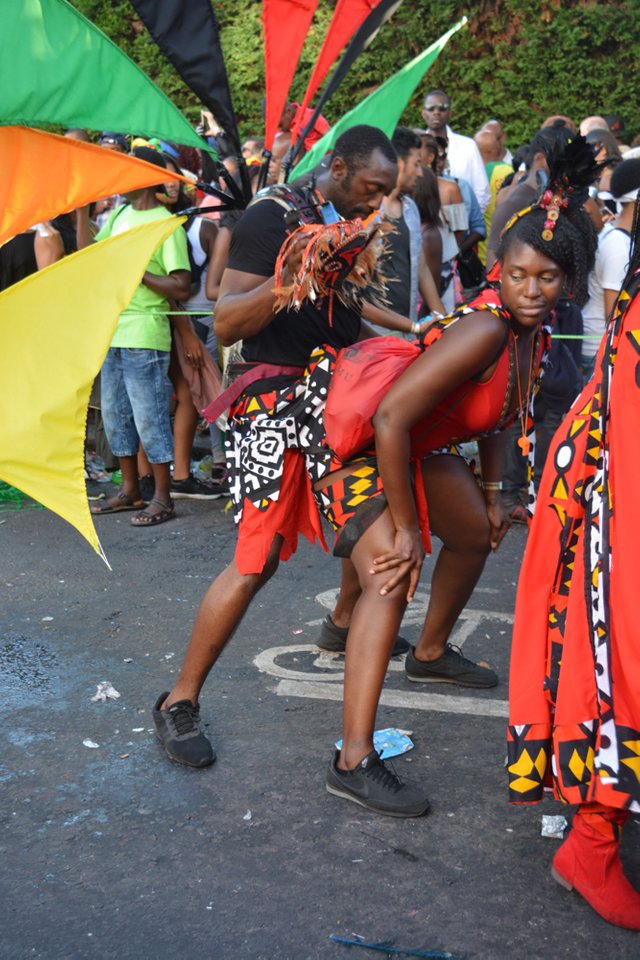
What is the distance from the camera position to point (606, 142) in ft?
25.6

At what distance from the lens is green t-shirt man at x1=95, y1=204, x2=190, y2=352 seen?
674 centimetres

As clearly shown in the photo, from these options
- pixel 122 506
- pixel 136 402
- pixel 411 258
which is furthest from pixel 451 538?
pixel 122 506

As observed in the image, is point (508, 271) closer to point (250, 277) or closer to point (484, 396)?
point (484, 396)

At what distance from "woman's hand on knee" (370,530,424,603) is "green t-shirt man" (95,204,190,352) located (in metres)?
3.84

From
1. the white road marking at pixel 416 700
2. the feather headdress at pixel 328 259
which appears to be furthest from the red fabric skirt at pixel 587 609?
the white road marking at pixel 416 700

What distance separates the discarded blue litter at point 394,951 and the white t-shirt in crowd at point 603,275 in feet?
13.3

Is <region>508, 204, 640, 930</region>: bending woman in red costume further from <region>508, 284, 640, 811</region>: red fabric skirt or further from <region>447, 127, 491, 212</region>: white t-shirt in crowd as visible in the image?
<region>447, 127, 491, 212</region>: white t-shirt in crowd

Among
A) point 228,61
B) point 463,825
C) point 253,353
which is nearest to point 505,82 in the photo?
point 228,61

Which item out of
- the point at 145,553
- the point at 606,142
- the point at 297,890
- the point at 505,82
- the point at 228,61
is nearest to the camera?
the point at 297,890

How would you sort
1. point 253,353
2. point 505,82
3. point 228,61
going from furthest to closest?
point 228,61
point 505,82
point 253,353

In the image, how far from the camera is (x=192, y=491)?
7.43 m

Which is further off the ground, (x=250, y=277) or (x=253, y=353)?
(x=250, y=277)

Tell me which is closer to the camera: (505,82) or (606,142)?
(606,142)

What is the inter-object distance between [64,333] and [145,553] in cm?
298
